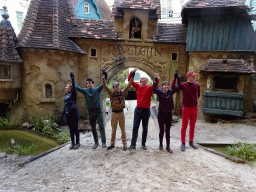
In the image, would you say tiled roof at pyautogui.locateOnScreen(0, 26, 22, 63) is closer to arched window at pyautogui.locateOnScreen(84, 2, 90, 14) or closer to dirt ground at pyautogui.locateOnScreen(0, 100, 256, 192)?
dirt ground at pyautogui.locateOnScreen(0, 100, 256, 192)

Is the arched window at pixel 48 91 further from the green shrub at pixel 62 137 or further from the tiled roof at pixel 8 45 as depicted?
the green shrub at pixel 62 137

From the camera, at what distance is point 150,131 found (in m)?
6.90

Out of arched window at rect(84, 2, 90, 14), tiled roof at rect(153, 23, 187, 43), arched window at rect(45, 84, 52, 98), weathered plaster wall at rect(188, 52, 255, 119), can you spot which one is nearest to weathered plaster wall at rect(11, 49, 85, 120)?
arched window at rect(45, 84, 52, 98)

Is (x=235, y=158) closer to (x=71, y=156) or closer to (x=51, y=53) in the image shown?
(x=71, y=156)

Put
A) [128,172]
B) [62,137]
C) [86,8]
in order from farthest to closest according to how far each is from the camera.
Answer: [86,8]
[62,137]
[128,172]

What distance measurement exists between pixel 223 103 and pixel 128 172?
6.02 metres

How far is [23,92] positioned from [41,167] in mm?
5349

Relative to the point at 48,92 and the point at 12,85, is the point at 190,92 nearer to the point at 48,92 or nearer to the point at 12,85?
the point at 48,92

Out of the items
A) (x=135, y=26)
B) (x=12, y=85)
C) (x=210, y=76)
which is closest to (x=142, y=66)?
(x=135, y=26)

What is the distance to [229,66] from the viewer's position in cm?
691

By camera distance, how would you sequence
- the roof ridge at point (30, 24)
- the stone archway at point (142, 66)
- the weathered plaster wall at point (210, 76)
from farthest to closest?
the stone archway at point (142, 66), the weathered plaster wall at point (210, 76), the roof ridge at point (30, 24)

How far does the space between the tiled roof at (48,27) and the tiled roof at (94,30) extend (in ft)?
1.17

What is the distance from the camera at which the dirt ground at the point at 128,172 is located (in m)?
2.75

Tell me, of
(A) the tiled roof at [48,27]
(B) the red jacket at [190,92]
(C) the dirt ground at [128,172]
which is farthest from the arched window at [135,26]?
(C) the dirt ground at [128,172]
